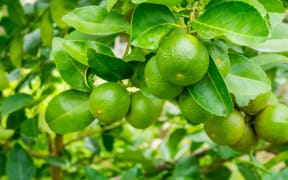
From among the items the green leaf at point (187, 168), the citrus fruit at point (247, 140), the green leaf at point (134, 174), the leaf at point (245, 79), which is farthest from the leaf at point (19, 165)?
the leaf at point (245, 79)

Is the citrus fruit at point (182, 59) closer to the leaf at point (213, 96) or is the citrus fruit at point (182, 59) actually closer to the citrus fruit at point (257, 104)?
the leaf at point (213, 96)

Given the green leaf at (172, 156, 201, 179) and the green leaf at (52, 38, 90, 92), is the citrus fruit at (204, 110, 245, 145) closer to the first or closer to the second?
the green leaf at (52, 38, 90, 92)

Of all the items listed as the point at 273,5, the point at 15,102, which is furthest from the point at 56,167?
the point at 273,5

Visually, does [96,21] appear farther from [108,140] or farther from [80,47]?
[108,140]

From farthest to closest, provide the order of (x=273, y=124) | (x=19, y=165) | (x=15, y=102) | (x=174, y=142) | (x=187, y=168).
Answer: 1. (x=174, y=142)
2. (x=187, y=168)
3. (x=19, y=165)
4. (x=15, y=102)
5. (x=273, y=124)

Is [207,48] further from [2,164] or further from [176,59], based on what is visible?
[2,164]

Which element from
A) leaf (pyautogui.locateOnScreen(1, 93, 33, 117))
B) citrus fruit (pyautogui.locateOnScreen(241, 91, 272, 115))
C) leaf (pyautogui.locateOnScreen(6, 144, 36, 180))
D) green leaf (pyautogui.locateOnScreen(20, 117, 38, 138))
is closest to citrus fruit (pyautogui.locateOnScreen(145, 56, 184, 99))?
citrus fruit (pyautogui.locateOnScreen(241, 91, 272, 115))
